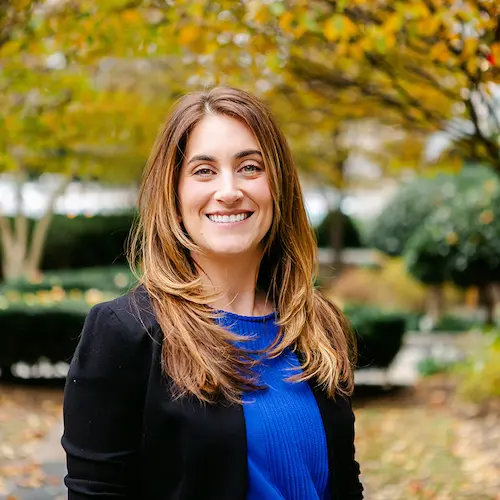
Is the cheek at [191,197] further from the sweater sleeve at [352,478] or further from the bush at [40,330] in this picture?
the bush at [40,330]

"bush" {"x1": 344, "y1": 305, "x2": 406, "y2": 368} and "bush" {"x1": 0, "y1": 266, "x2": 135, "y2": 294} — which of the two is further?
"bush" {"x1": 0, "y1": 266, "x2": 135, "y2": 294}

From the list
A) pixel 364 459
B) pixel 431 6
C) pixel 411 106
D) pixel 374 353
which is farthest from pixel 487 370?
pixel 431 6

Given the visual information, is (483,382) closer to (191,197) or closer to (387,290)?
(191,197)

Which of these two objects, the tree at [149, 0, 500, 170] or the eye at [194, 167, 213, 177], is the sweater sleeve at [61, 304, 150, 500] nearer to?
the eye at [194, 167, 213, 177]

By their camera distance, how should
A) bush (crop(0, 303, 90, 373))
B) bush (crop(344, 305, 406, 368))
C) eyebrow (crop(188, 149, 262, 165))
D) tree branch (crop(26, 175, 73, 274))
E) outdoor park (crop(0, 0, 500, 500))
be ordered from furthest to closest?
tree branch (crop(26, 175, 73, 274)), bush (crop(344, 305, 406, 368)), bush (crop(0, 303, 90, 373)), outdoor park (crop(0, 0, 500, 500)), eyebrow (crop(188, 149, 262, 165))

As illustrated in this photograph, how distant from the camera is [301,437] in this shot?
1794 mm

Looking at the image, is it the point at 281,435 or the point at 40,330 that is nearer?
the point at 281,435

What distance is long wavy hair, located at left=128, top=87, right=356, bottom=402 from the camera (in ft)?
5.74

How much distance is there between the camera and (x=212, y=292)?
1.92 m

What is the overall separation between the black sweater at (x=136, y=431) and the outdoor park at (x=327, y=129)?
1.45 metres

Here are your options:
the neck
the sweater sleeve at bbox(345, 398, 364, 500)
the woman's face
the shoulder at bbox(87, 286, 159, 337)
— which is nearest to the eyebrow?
the woman's face

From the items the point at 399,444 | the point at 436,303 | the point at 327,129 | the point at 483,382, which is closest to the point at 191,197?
the point at 327,129

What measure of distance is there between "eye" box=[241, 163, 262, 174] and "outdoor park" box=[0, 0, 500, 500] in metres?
1.35

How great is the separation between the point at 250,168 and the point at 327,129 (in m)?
4.69
